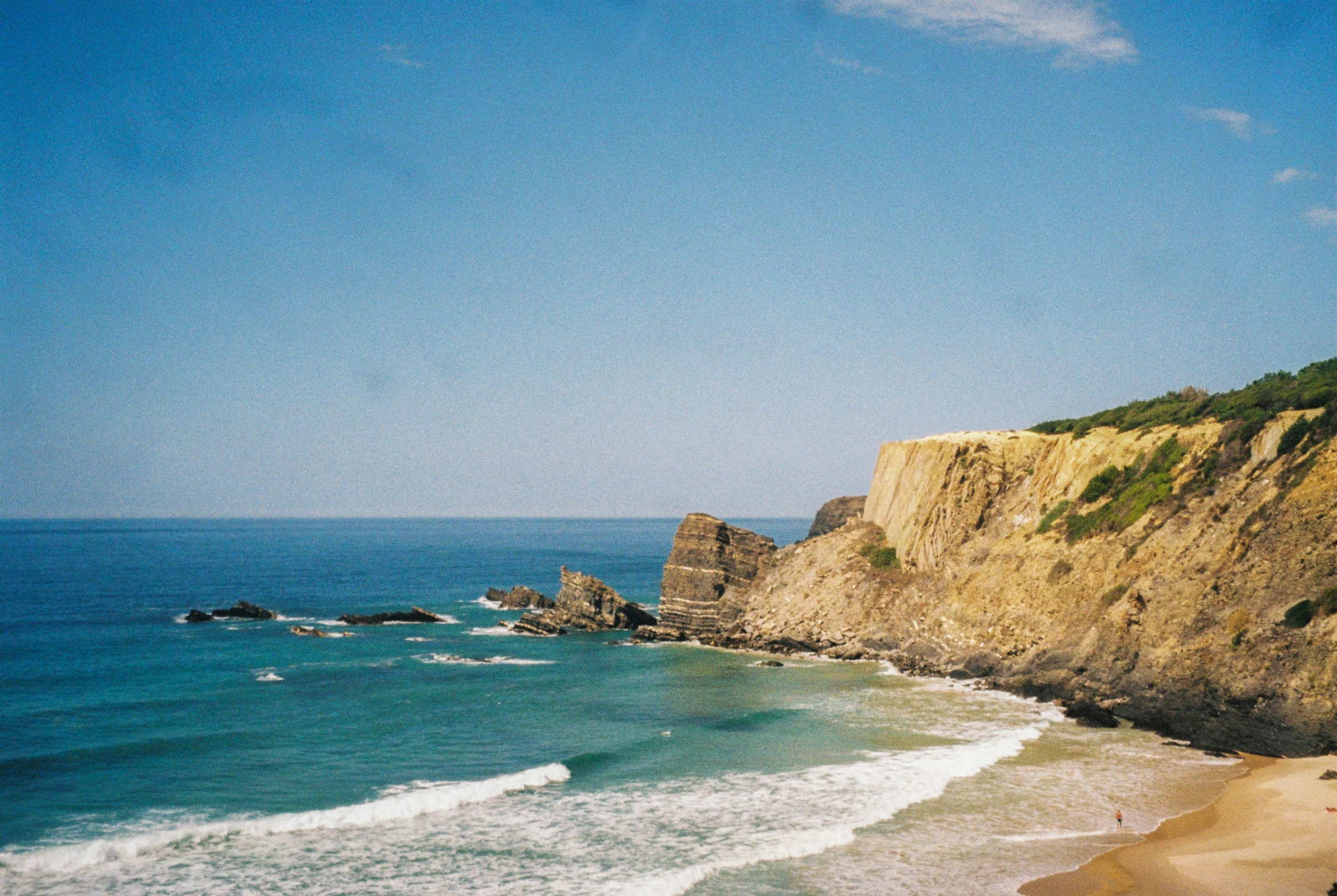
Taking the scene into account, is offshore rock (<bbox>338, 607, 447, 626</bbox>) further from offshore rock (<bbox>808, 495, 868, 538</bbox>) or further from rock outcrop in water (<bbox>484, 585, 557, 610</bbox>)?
offshore rock (<bbox>808, 495, 868, 538</bbox>)

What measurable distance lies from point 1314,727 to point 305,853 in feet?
96.8

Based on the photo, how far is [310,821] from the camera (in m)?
24.5

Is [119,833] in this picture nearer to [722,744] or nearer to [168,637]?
[722,744]

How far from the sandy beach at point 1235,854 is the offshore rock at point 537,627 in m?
46.6

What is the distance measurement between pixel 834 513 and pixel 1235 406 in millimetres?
64133

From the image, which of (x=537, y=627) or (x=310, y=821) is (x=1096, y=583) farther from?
(x=537, y=627)

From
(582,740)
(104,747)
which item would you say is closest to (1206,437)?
(582,740)

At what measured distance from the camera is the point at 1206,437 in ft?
140

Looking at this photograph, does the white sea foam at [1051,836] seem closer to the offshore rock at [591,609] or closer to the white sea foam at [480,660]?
the white sea foam at [480,660]

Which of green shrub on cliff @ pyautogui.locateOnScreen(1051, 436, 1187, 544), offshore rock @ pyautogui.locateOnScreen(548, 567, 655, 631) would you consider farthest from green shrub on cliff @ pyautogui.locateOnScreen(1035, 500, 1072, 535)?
offshore rock @ pyautogui.locateOnScreen(548, 567, 655, 631)

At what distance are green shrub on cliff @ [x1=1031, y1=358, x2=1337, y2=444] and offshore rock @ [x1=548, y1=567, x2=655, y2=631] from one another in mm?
32547

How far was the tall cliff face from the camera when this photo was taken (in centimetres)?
2973

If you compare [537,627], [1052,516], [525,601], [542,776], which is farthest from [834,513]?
[542,776]

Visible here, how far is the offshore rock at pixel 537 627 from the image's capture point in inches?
2537
